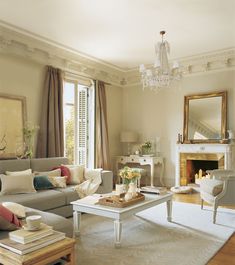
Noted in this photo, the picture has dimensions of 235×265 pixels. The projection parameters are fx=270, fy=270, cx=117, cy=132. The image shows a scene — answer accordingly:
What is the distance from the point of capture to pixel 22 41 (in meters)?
5.16

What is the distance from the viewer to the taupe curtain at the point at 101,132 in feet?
23.1

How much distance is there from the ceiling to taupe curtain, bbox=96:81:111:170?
1285mm

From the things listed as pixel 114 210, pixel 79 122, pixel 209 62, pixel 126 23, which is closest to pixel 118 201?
pixel 114 210

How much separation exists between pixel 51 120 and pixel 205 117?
144 inches

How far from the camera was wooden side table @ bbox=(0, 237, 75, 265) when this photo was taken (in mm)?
1829

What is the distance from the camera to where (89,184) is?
4824 millimetres

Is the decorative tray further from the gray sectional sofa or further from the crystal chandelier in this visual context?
the crystal chandelier

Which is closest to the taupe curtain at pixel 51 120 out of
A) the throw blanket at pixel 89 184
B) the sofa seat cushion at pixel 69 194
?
the throw blanket at pixel 89 184

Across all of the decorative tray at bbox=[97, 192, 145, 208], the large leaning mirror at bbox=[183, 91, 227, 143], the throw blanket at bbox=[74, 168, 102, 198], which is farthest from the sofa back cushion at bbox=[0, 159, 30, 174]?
the large leaning mirror at bbox=[183, 91, 227, 143]

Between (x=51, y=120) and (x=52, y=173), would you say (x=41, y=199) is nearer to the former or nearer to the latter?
(x=52, y=173)

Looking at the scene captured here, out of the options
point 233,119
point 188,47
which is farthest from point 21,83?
point 233,119

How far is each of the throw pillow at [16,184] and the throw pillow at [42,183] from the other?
0.50ft

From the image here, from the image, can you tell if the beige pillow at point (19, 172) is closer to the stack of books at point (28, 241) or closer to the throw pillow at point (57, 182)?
the throw pillow at point (57, 182)

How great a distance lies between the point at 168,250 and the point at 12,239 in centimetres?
190
